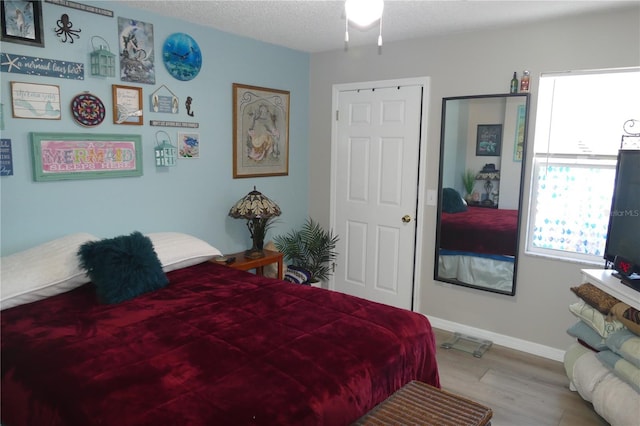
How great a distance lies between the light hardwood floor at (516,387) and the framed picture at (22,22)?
Answer: 328 centimetres

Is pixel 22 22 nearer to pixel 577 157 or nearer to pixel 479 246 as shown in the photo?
pixel 479 246

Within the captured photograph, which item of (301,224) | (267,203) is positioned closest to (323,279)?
(301,224)

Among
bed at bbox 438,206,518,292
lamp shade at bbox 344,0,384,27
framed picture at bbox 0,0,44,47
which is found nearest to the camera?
lamp shade at bbox 344,0,384,27

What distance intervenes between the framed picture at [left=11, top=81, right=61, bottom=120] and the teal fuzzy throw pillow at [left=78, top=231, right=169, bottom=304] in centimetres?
83

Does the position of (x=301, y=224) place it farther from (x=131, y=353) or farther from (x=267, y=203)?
(x=131, y=353)

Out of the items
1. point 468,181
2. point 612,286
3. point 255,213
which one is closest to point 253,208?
point 255,213

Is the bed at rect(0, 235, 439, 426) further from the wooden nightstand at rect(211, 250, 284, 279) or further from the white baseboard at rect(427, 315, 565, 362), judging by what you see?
the white baseboard at rect(427, 315, 565, 362)

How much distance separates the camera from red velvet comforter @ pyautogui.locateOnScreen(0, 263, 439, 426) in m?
1.50

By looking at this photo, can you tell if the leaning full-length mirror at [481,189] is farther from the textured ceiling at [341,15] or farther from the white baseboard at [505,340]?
the textured ceiling at [341,15]

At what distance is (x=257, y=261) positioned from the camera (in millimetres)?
3551

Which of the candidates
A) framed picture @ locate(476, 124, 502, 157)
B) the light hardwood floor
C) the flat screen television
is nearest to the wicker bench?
the light hardwood floor

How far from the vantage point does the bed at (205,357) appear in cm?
150

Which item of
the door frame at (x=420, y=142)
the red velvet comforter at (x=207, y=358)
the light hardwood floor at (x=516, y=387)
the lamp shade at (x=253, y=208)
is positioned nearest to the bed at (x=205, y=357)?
the red velvet comforter at (x=207, y=358)

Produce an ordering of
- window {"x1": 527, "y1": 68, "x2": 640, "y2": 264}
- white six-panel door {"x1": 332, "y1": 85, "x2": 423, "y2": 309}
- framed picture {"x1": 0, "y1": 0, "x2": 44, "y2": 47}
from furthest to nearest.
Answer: white six-panel door {"x1": 332, "y1": 85, "x2": 423, "y2": 309}, window {"x1": 527, "y1": 68, "x2": 640, "y2": 264}, framed picture {"x1": 0, "y1": 0, "x2": 44, "y2": 47}
